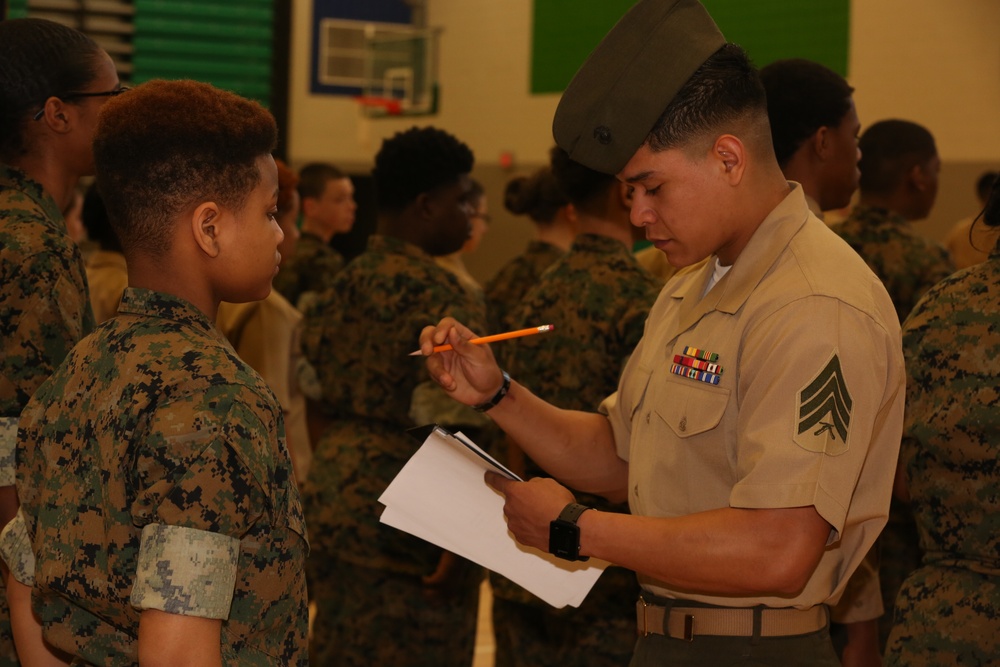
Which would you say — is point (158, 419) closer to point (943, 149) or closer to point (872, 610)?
point (872, 610)

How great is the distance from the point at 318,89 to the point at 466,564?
8028 mm

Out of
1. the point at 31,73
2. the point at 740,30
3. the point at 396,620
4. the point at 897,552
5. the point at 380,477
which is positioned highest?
the point at 740,30

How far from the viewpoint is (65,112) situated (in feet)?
7.54

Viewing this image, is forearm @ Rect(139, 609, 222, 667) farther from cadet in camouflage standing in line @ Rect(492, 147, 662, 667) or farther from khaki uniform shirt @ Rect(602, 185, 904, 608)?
cadet in camouflage standing in line @ Rect(492, 147, 662, 667)

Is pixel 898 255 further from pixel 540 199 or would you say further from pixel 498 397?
pixel 498 397

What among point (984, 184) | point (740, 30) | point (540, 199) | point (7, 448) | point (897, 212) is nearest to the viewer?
point (7, 448)

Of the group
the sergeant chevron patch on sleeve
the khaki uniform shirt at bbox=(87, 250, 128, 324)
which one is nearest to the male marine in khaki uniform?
the sergeant chevron patch on sleeve

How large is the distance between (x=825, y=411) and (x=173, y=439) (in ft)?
2.83

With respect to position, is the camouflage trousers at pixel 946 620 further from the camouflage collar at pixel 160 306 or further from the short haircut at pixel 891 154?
the short haircut at pixel 891 154

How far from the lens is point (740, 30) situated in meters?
8.26

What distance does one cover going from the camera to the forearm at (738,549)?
1558mm

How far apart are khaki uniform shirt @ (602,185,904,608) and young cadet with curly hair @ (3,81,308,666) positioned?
0.63m

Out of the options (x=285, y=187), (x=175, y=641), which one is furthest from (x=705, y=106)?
(x=285, y=187)

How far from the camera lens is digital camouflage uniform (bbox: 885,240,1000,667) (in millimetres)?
2150
